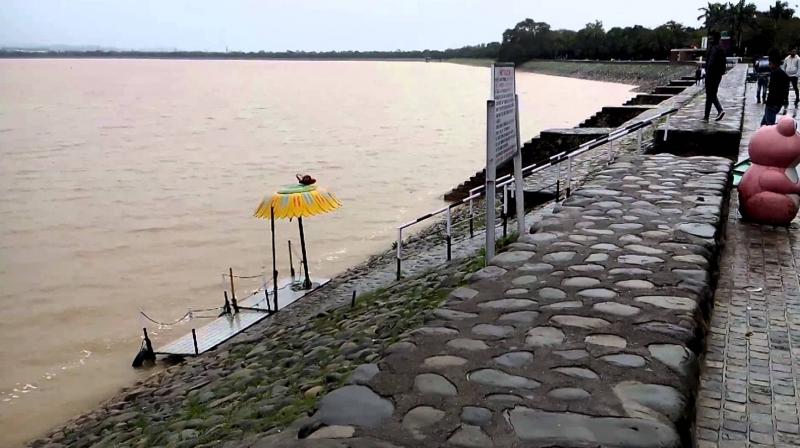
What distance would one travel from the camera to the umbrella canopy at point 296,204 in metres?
9.66

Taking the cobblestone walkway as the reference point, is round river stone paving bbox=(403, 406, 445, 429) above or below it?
above

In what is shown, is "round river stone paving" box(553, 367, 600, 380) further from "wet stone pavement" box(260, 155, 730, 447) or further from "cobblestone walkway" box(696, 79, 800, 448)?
"cobblestone walkway" box(696, 79, 800, 448)

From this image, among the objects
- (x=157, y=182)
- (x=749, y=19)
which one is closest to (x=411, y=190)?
(x=157, y=182)

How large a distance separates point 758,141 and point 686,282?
2.75m

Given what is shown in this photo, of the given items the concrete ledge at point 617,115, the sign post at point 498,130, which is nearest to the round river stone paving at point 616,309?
the sign post at point 498,130

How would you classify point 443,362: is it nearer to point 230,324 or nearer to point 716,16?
point 230,324

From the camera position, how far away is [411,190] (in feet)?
70.6

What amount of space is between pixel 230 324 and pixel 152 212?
10468 millimetres

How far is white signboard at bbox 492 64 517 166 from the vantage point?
5.23 m

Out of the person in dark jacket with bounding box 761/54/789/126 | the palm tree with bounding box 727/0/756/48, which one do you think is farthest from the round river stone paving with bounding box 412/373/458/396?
the palm tree with bounding box 727/0/756/48

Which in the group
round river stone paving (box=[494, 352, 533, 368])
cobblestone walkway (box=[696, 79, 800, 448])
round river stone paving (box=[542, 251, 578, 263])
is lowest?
cobblestone walkway (box=[696, 79, 800, 448])

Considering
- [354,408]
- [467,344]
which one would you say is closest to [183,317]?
[467,344]

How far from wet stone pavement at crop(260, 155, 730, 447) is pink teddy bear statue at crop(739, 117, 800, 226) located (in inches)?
59.4

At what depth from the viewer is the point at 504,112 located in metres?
5.42
